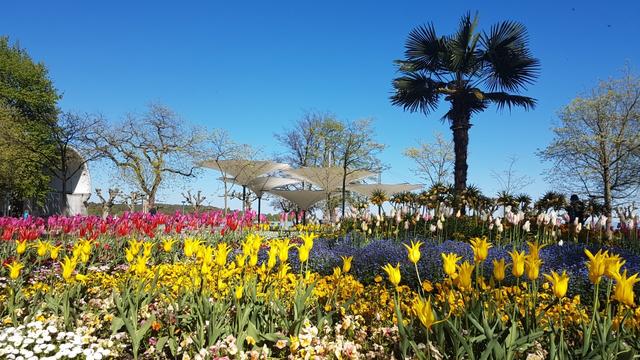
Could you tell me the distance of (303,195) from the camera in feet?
93.6

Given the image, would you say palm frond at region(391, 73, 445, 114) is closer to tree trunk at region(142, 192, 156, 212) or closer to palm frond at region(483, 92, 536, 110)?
palm frond at region(483, 92, 536, 110)

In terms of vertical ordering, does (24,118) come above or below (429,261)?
above

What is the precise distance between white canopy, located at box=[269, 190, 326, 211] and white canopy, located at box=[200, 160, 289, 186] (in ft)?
4.96

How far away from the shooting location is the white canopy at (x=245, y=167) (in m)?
27.2

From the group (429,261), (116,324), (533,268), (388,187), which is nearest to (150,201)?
(388,187)

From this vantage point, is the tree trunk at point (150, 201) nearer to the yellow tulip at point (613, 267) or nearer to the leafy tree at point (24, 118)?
the leafy tree at point (24, 118)

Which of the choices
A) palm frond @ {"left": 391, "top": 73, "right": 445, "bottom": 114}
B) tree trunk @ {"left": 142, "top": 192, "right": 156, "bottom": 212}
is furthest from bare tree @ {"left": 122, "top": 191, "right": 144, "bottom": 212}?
palm frond @ {"left": 391, "top": 73, "right": 445, "bottom": 114}

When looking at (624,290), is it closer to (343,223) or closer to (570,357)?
(570,357)

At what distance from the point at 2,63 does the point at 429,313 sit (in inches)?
1475

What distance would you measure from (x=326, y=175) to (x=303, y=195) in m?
2.43

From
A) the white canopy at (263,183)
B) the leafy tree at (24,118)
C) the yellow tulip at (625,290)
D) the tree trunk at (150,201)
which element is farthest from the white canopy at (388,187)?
the yellow tulip at (625,290)

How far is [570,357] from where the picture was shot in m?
2.49

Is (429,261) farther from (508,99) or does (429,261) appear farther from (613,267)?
(508,99)

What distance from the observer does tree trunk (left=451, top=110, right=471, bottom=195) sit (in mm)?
18519
